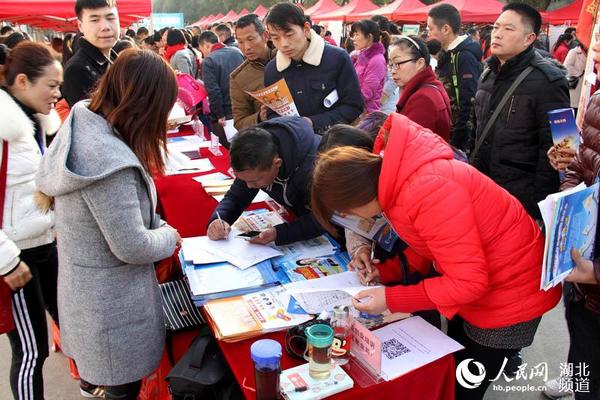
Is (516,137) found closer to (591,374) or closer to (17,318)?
(591,374)

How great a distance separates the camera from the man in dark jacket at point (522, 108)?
2.11m

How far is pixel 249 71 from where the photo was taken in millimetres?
3188

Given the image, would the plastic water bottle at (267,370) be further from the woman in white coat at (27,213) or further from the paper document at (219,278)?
the woman in white coat at (27,213)

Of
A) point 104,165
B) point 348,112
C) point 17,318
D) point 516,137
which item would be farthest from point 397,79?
point 17,318

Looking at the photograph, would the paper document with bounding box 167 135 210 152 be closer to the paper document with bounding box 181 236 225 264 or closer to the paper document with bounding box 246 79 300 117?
the paper document with bounding box 246 79 300 117

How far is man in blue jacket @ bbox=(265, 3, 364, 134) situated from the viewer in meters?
2.54

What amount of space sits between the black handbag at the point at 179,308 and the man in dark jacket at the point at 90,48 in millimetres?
1437

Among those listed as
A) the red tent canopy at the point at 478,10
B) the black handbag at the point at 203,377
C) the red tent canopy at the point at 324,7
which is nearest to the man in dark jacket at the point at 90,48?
the black handbag at the point at 203,377

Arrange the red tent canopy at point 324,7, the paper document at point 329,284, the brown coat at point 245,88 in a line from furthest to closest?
the red tent canopy at point 324,7 → the brown coat at point 245,88 → the paper document at point 329,284

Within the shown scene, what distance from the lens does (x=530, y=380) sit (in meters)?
2.09

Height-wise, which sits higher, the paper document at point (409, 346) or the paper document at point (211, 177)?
the paper document at point (409, 346)

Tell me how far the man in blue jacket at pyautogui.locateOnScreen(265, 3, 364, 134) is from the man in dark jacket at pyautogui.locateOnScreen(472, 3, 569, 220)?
78 centimetres

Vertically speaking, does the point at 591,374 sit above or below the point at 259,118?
below

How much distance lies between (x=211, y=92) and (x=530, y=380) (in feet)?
10.9
